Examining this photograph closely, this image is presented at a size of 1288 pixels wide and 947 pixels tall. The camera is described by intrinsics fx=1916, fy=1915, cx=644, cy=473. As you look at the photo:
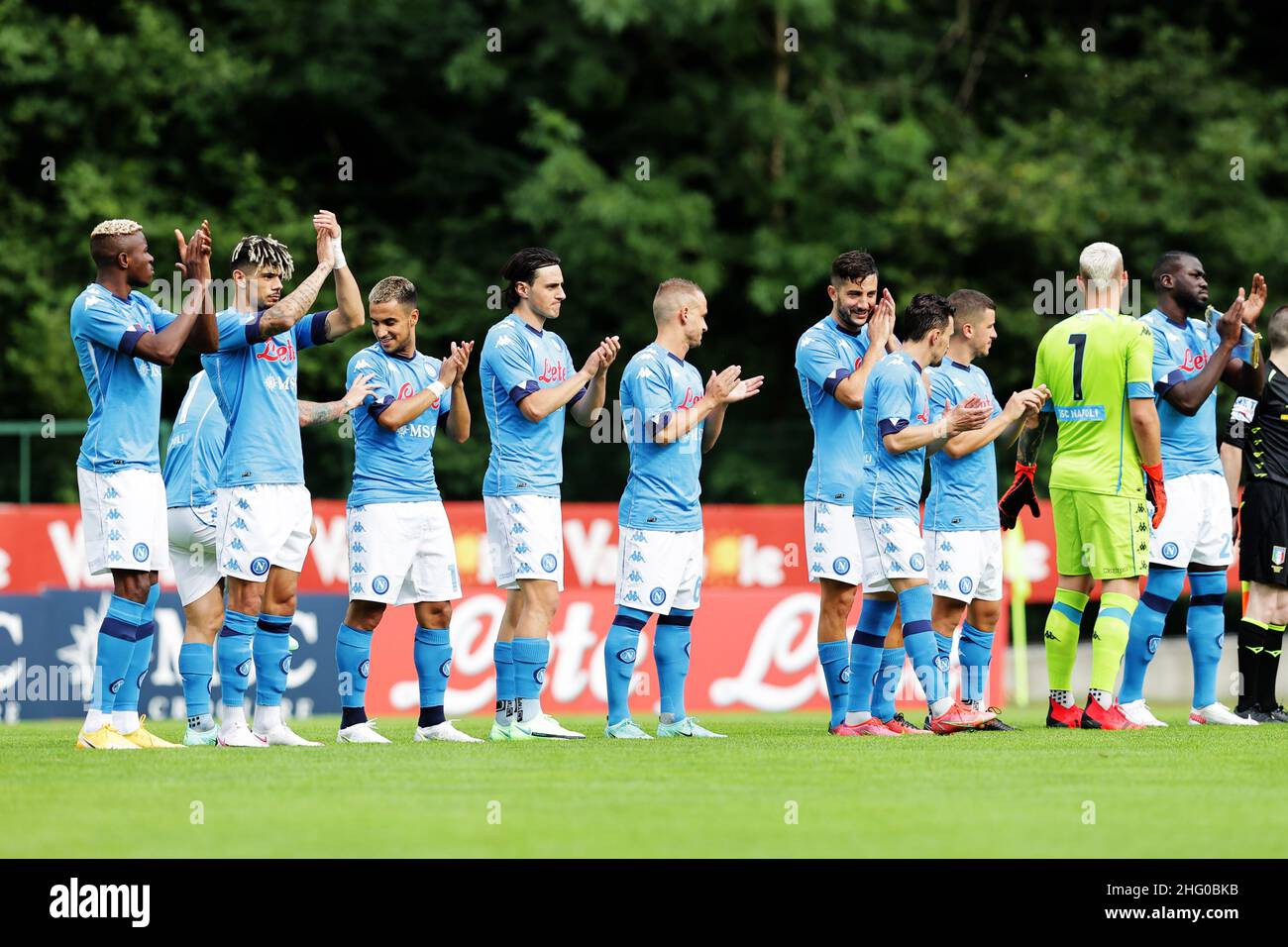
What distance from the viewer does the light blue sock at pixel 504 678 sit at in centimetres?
1044

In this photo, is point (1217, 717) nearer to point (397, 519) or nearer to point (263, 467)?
point (397, 519)

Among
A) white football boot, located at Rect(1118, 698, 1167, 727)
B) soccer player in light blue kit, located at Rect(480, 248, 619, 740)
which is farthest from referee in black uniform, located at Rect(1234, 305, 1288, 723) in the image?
soccer player in light blue kit, located at Rect(480, 248, 619, 740)

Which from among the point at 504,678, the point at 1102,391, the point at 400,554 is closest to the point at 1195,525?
the point at 1102,391

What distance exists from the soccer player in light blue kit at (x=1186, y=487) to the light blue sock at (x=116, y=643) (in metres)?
5.52

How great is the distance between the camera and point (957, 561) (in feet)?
36.0

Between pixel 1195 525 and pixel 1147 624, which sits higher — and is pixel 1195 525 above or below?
above

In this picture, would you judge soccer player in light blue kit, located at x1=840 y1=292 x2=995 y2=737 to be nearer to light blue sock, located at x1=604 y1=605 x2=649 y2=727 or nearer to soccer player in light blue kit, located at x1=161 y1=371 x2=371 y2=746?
light blue sock, located at x1=604 y1=605 x2=649 y2=727

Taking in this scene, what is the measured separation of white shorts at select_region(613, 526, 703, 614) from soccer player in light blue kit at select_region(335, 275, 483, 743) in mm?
954

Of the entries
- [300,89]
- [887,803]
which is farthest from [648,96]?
[887,803]

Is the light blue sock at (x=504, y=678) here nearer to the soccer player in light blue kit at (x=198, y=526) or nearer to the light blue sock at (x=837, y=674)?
the soccer player in light blue kit at (x=198, y=526)

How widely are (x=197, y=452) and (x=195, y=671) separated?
1240 millimetres

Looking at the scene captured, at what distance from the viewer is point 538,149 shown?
29.3m

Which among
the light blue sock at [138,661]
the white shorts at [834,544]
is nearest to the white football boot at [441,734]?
the light blue sock at [138,661]

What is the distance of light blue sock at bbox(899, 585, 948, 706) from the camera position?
999cm
